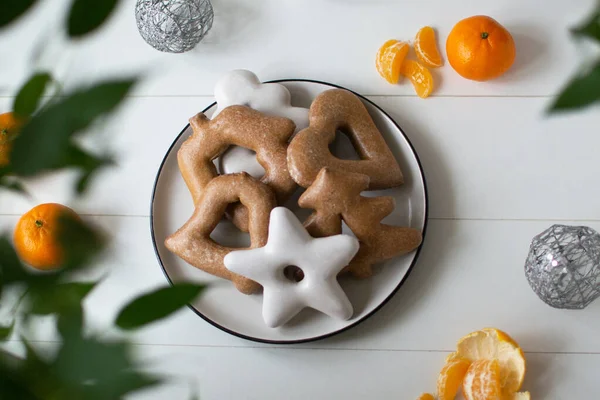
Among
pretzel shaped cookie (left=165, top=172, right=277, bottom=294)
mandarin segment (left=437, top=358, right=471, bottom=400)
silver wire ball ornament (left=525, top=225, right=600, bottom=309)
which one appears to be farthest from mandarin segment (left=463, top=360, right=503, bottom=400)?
pretzel shaped cookie (left=165, top=172, right=277, bottom=294)

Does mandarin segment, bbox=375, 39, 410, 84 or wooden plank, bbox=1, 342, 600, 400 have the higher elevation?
mandarin segment, bbox=375, 39, 410, 84

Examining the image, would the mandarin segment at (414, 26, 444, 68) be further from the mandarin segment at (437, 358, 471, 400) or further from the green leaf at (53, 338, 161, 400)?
the green leaf at (53, 338, 161, 400)

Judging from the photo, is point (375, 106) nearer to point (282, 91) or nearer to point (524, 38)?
point (282, 91)

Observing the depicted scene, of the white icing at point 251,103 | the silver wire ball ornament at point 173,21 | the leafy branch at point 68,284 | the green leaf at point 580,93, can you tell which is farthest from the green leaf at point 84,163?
the silver wire ball ornament at point 173,21

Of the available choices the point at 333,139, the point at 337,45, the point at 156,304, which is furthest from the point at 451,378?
the point at 156,304

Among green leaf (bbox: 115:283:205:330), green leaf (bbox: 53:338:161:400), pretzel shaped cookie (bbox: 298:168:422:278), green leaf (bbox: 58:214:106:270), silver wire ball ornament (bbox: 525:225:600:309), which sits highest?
green leaf (bbox: 58:214:106:270)
